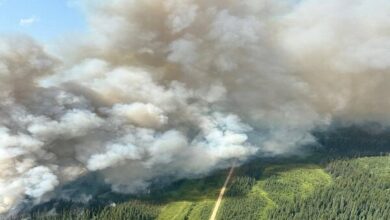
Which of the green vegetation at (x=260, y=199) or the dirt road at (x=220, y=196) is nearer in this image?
the green vegetation at (x=260, y=199)

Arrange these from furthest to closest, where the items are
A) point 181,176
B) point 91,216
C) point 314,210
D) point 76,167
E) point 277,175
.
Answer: point 277,175 → point 181,176 → point 314,210 → point 91,216 → point 76,167

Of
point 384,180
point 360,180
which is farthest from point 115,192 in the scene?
point 384,180

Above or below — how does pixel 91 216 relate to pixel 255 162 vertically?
below

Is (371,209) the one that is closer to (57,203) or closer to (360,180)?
(360,180)

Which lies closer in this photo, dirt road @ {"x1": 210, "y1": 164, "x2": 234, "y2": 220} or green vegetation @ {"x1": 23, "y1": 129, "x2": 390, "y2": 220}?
green vegetation @ {"x1": 23, "y1": 129, "x2": 390, "y2": 220}

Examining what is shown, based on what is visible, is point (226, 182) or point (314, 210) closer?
point (314, 210)

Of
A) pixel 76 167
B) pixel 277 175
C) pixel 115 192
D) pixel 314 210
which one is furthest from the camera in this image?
pixel 277 175

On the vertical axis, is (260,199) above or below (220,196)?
below

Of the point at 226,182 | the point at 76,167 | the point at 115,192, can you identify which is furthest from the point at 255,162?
the point at 76,167

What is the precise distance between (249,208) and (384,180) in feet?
226

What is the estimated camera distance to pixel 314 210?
6122 inches

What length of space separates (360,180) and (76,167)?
12344cm

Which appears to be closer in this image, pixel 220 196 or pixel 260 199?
pixel 220 196

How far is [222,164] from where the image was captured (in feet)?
586
